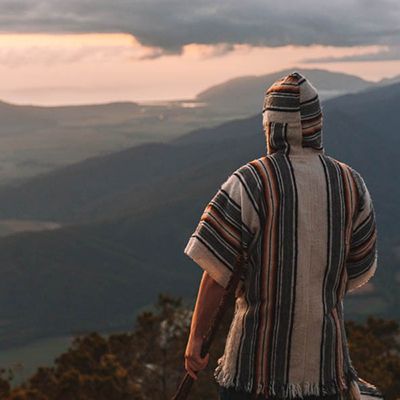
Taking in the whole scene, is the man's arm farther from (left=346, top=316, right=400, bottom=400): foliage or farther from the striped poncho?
(left=346, top=316, right=400, bottom=400): foliage

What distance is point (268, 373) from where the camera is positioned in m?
3.38

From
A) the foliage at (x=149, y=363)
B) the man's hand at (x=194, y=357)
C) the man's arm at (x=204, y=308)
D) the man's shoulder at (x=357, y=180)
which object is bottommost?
the foliage at (x=149, y=363)

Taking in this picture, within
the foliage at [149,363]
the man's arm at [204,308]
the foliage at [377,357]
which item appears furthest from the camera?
the foliage at [377,357]

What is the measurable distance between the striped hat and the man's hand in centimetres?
89

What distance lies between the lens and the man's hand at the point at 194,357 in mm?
3314

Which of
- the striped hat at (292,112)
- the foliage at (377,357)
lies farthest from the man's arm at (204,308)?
the foliage at (377,357)

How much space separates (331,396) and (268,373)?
0.32m

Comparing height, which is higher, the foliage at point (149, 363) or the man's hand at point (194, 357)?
the man's hand at point (194, 357)

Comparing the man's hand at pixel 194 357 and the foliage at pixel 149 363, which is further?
the foliage at pixel 149 363

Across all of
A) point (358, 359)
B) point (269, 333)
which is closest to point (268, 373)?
point (269, 333)

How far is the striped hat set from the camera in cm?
336

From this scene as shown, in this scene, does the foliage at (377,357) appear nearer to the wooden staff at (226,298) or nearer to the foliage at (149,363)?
the foliage at (149,363)

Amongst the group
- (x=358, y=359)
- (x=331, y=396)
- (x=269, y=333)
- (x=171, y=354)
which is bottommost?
(x=171, y=354)

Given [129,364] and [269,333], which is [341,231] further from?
[129,364]
